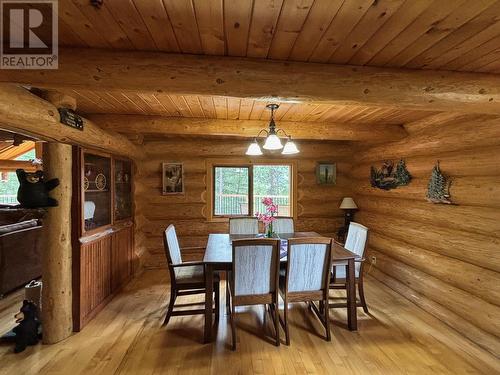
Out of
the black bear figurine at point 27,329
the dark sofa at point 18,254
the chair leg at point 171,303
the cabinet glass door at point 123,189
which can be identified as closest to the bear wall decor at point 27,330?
the black bear figurine at point 27,329

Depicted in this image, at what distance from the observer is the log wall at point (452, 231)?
2.36m

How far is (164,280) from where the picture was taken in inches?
155

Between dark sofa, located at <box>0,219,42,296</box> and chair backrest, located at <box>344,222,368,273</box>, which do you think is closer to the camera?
chair backrest, located at <box>344,222,368,273</box>

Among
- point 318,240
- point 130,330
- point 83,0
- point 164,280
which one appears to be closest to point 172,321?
point 130,330

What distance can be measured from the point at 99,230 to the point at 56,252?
0.64m

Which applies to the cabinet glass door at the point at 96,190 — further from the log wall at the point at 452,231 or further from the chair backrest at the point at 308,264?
the log wall at the point at 452,231

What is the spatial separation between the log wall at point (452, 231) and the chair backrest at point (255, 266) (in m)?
1.99

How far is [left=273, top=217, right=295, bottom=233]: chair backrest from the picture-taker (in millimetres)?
3789

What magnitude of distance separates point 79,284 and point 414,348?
3293 millimetres

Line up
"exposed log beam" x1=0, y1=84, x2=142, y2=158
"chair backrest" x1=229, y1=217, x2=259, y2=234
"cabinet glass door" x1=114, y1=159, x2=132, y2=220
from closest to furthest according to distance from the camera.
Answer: "exposed log beam" x1=0, y1=84, x2=142, y2=158, "cabinet glass door" x1=114, y1=159, x2=132, y2=220, "chair backrest" x1=229, y1=217, x2=259, y2=234

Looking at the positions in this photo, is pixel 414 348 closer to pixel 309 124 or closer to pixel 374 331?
pixel 374 331

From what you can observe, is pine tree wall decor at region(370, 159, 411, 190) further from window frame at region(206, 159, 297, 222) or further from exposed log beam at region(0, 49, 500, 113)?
exposed log beam at region(0, 49, 500, 113)

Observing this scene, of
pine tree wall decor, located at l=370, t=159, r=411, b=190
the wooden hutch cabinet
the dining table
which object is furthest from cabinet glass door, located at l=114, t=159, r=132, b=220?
pine tree wall decor, located at l=370, t=159, r=411, b=190

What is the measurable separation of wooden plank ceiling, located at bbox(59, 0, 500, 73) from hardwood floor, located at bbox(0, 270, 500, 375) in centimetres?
240
